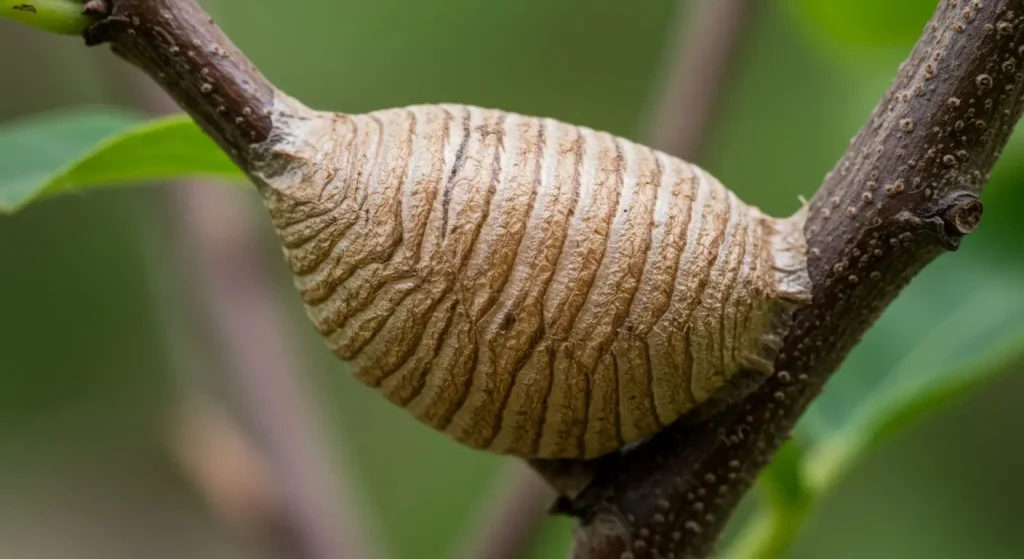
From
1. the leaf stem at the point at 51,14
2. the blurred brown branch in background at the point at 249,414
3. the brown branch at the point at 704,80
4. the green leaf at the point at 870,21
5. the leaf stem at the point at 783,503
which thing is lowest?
the blurred brown branch in background at the point at 249,414

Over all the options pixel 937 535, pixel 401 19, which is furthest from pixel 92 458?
pixel 937 535

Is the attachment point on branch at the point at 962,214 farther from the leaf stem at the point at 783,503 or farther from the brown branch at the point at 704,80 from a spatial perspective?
the brown branch at the point at 704,80

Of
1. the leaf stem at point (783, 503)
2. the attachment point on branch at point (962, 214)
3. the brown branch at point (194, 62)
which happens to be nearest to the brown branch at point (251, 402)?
the leaf stem at point (783, 503)

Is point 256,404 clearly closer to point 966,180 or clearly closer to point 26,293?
point 966,180

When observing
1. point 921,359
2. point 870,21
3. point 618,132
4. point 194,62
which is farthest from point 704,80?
point 618,132

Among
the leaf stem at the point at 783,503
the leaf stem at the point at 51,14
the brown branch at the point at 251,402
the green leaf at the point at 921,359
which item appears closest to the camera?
the leaf stem at the point at 51,14

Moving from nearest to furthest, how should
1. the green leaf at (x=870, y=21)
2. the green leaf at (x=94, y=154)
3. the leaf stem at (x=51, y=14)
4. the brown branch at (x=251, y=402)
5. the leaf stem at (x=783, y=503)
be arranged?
the leaf stem at (x=51, y=14) < the green leaf at (x=94, y=154) < the leaf stem at (x=783, y=503) < the green leaf at (x=870, y=21) < the brown branch at (x=251, y=402)

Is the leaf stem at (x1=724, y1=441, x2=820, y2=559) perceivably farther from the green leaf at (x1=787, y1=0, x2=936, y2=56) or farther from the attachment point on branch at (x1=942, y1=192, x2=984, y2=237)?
the green leaf at (x1=787, y1=0, x2=936, y2=56)
